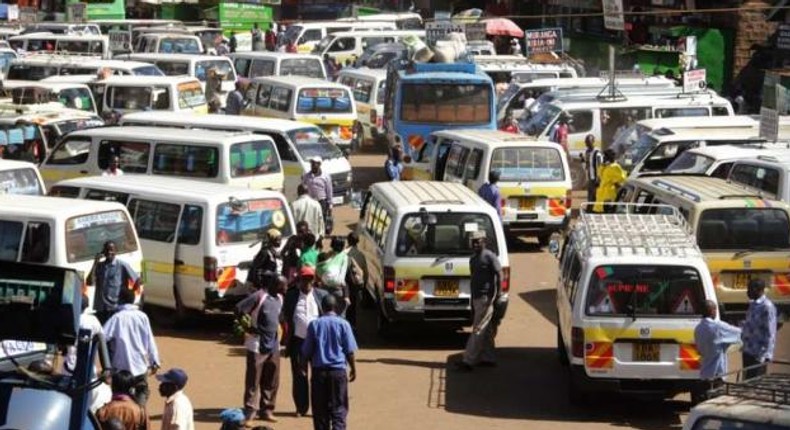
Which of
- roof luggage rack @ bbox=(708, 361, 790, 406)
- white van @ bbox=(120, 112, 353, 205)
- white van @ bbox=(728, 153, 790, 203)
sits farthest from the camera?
white van @ bbox=(120, 112, 353, 205)

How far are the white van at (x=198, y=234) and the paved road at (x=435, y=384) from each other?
0.52 metres

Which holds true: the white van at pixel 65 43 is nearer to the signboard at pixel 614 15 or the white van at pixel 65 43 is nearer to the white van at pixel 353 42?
the white van at pixel 353 42

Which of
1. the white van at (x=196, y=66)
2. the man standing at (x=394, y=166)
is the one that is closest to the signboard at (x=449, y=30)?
the white van at (x=196, y=66)

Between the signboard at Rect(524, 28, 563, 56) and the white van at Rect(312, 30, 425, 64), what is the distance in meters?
6.33

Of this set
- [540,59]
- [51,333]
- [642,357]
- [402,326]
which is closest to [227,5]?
[540,59]

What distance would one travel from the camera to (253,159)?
22.8m

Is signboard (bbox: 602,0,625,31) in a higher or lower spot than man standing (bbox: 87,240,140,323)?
higher

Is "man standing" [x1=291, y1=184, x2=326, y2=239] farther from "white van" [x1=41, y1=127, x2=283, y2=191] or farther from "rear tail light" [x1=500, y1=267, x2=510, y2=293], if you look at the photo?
"rear tail light" [x1=500, y1=267, x2=510, y2=293]

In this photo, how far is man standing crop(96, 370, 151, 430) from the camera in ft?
35.4

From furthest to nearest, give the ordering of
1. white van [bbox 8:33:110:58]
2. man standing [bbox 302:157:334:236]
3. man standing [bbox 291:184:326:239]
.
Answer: white van [bbox 8:33:110:58], man standing [bbox 302:157:334:236], man standing [bbox 291:184:326:239]

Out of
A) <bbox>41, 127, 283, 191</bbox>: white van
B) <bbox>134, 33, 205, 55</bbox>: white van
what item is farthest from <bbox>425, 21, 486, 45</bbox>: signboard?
<bbox>41, 127, 283, 191</bbox>: white van

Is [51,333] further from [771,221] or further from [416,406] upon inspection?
[771,221]

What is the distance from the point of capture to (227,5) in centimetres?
5578

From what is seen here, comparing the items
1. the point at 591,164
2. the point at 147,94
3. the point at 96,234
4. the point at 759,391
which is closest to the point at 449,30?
A: the point at 147,94
